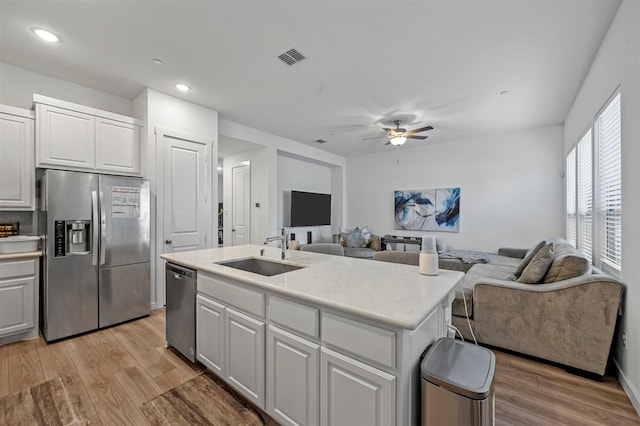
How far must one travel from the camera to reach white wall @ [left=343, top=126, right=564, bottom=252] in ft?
15.7

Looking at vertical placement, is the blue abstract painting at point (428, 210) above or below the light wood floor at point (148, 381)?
above

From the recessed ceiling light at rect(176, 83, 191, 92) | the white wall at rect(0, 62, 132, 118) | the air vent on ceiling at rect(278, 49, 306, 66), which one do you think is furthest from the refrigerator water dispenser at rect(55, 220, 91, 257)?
the air vent on ceiling at rect(278, 49, 306, 66)

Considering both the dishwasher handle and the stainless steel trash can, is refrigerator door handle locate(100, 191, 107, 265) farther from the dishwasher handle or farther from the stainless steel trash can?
the stainless steel trash can

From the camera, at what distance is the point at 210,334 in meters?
2.00

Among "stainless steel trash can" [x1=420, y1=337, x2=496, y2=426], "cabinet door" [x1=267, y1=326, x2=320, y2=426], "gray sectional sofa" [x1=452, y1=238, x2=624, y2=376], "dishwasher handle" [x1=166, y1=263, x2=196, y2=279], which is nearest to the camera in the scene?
"stainless steel trash can" [x1=420, y1=337, x2=496, y2=426]

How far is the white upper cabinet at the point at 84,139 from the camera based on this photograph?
275 centimetres

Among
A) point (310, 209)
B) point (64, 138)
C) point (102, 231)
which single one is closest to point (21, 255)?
point (102, 231)

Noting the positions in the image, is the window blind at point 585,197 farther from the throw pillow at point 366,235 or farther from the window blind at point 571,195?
the throw pillow at point 366,235

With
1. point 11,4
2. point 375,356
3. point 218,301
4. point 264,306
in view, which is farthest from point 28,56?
point 375,356

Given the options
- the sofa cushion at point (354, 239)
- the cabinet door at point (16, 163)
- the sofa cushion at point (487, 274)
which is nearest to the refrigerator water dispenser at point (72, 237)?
the cabinet door at point (16, 163)

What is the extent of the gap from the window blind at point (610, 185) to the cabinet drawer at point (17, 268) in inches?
206

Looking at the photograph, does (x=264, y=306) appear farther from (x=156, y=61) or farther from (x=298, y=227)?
(x=298, y=227)

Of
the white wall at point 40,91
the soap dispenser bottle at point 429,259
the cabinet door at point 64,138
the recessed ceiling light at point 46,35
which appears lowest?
the soap dispenser bottle at point 429,259

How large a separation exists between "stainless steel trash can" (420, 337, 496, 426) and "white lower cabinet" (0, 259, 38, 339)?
363cm
